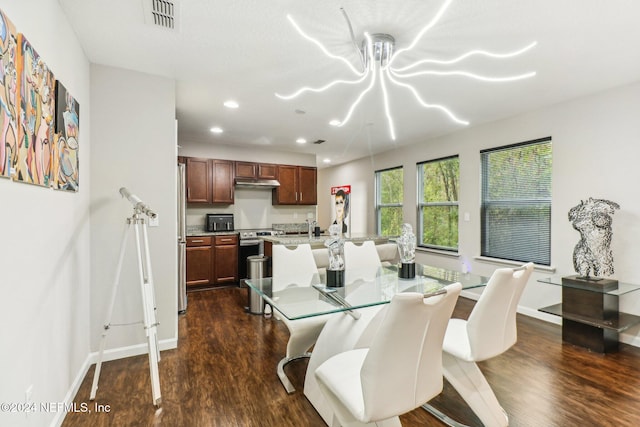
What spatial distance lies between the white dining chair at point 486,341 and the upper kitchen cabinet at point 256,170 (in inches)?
182

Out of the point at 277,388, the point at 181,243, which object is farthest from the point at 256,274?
the point at 277,388

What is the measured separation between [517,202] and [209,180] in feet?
15.3

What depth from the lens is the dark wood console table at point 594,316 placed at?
2.80 m

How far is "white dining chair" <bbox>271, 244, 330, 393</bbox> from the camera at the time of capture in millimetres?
2389

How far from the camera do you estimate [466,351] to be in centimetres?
182

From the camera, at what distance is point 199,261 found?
5.03m

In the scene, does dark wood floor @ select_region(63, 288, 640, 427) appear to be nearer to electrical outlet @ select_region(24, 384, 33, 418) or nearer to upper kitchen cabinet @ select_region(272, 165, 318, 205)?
electrical outlet @ select_region(24, 384, 33, 418)

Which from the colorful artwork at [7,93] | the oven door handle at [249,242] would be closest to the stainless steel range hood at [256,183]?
the oven door handle at [249,242]

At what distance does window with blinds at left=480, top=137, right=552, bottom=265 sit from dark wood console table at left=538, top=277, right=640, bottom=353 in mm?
715

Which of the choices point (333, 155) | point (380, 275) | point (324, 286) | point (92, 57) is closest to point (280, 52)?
point (92, 57)

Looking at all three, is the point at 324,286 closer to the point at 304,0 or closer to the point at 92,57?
the point at 304,0

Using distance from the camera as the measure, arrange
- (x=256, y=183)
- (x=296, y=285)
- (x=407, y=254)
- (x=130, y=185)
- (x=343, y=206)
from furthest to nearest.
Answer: (x=343, y=206), (x=256, y=183), (x=130, y=185), (x=407, y=254), (x=296, y=285)

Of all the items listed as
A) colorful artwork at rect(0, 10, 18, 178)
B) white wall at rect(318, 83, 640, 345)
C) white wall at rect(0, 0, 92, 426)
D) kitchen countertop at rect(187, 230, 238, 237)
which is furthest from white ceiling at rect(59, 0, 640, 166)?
kitchen countertop at rect(187, 230, 238, 237)

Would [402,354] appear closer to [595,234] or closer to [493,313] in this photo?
[493,313]
